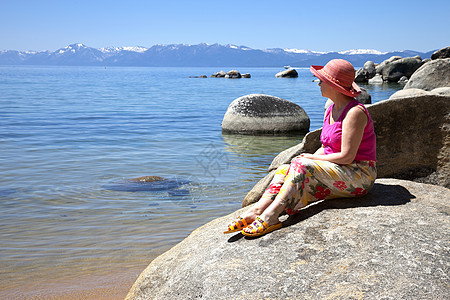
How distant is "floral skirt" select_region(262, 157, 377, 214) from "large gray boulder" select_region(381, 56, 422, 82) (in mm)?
52574

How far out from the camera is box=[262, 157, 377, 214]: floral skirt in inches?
145

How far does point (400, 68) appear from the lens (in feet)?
173

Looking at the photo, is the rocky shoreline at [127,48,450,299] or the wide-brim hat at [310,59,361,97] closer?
the rocky shoreline at [127,48,450,299]

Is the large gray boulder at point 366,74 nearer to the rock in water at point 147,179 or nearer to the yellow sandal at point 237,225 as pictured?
the rock in water at point 147,179

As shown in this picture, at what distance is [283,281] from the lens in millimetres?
3039

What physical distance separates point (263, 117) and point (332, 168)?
12.7 meters

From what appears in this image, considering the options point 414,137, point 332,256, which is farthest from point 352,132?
point 414,137

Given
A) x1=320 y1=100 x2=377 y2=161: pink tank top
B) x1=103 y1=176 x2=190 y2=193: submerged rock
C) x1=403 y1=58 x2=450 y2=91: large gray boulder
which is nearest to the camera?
x1=320 y1=100 x2=377 y2=161: pink tank top

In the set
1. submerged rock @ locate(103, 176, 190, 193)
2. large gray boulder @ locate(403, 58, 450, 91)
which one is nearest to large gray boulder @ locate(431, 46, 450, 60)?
large gray boulder @ locate(403, 58, 450, 91)

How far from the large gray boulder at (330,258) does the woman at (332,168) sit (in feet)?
0.41

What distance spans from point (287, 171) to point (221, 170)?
7049 millimetres

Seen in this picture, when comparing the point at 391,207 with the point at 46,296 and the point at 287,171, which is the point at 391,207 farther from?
the point at 46,296

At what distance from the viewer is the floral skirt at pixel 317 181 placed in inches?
145

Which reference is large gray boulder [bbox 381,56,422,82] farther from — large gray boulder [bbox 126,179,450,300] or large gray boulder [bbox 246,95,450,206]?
large gray boulder [bbox 126,179,450,300]
